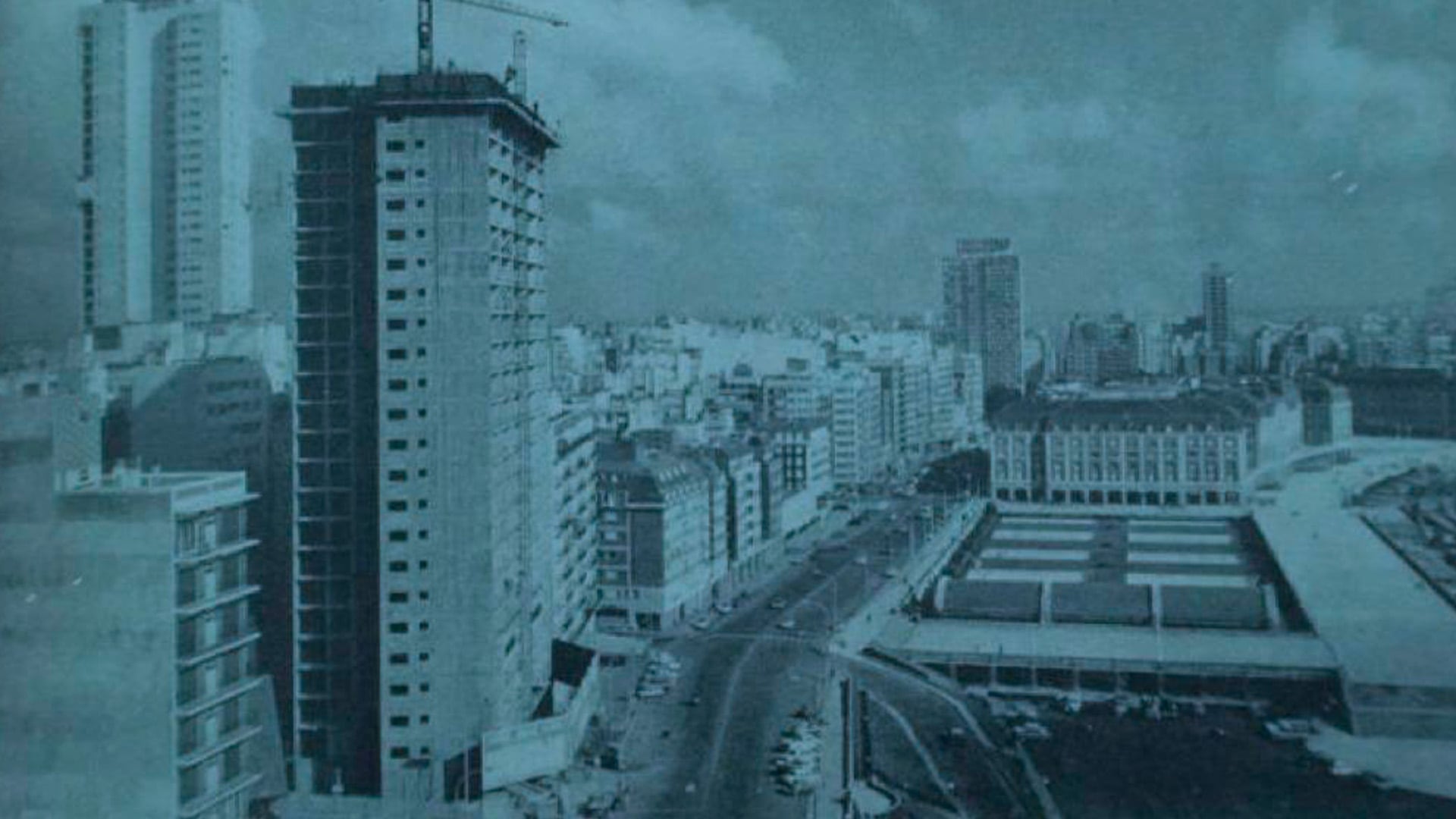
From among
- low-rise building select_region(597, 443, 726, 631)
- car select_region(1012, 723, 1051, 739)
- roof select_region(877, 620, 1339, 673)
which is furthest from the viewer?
low-rise building select_region(597, 443, 726, 631)

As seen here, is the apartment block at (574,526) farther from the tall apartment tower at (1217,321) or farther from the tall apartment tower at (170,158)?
the tall apartment tower at (170,158)

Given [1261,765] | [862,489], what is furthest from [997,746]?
[862,489]

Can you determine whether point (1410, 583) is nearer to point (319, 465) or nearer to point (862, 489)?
point (319, 465)

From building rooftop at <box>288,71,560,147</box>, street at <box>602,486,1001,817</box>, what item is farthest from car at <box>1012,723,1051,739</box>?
building rooftop at <box>288,71,560,147</box>

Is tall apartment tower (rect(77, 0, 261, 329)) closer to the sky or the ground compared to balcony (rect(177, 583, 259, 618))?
closer to the sky

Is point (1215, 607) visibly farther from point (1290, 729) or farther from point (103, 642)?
point (103, 642)

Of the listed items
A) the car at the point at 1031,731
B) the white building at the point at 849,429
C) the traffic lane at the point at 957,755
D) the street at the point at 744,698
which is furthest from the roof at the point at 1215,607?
the white building at the point at 849,429

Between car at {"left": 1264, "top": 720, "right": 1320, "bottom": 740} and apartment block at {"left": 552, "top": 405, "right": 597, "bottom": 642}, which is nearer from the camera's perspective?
car at {"left": 1264, "top": 720, "right": 1320, "bottom": 740}

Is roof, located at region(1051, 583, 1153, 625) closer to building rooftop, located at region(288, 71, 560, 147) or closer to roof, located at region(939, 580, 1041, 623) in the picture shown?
roof, located at region(939, 580, 1041, 623)
